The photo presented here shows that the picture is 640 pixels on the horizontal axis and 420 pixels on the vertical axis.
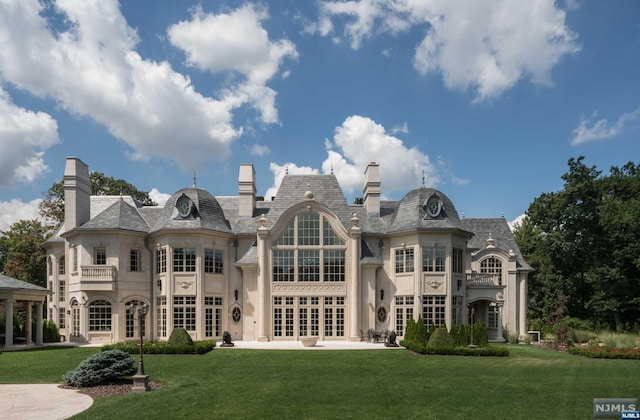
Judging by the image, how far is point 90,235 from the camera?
30875mm

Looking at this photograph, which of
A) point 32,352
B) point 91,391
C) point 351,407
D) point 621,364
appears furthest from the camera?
point 32,352

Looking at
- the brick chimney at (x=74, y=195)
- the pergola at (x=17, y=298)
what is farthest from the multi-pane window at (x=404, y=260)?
the pergola at (x=17, y=298)

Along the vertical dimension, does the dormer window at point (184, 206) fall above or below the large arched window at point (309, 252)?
above

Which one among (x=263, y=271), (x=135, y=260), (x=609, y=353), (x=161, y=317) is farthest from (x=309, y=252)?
(x=609, y=353)

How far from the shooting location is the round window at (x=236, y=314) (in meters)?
31.6

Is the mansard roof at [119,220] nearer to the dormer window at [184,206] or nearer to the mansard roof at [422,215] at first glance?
the dormer window at [184,206]

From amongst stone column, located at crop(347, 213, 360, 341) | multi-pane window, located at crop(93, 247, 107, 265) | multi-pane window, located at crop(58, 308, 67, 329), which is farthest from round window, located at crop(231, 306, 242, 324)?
multi-pane window, located at crop(58, 308, 67, 329)

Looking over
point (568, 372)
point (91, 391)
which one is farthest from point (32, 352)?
point (568, 372)

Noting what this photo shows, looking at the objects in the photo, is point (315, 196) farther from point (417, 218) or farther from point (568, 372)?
point (568, 372)

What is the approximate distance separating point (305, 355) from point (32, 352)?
49.1 ft

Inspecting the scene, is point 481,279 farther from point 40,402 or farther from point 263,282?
point 40,402

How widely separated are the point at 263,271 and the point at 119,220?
10032 millimetres

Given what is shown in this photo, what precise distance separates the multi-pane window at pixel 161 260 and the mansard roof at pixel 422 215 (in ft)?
47.8

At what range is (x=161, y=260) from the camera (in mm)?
31125
